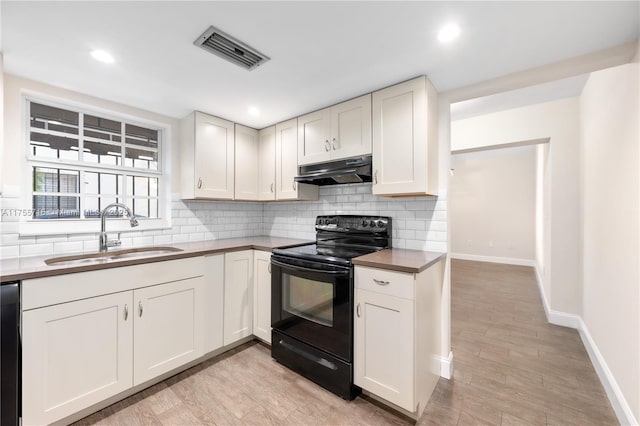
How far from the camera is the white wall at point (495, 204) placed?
20.0ft

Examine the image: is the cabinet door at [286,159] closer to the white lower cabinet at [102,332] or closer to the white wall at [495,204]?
the white lower cabinet at [102,332]

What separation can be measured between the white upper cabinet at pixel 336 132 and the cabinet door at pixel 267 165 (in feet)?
1.42

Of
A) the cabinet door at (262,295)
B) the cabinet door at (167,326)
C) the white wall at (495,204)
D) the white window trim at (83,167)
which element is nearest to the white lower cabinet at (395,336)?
the cabinet door at (262,295)

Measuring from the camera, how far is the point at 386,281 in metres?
1.68

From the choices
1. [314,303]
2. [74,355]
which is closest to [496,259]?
[314,303]

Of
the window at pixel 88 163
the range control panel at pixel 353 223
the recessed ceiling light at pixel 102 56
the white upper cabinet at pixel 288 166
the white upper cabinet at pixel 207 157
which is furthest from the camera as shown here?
the white upper cabinet at pixel 288 166

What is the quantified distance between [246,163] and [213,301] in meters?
1.52

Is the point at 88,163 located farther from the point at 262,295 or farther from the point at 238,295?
the point at 262,295

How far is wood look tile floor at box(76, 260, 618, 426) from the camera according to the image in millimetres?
1659

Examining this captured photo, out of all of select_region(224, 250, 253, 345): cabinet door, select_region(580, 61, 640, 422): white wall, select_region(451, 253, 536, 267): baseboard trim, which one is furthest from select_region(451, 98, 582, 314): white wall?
select_region(451, 253, 536, 267): baseboard trim

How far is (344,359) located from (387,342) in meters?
0.36

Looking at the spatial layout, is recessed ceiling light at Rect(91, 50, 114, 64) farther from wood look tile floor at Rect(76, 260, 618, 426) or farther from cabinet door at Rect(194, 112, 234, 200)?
wood look tile floor at Rect(76, 260, 618, 426)

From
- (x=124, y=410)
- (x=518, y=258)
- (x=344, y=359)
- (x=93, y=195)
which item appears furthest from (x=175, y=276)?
(x=518, y=258)

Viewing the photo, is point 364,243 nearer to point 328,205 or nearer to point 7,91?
point 328,205
